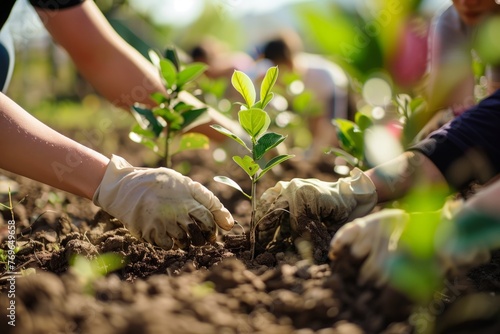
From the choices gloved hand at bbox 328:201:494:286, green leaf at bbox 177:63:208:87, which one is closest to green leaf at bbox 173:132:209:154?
green leaf at bbox 177:63:208:87

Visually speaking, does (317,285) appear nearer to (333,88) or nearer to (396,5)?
(396,5)

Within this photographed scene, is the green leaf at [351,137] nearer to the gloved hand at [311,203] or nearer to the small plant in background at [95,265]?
the gloved hand at [311,203]

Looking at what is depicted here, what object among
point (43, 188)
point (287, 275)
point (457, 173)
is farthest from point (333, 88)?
point (287, 275)

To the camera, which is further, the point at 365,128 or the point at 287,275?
the point at 365,128

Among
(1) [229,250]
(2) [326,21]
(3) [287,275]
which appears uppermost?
(2) [326,21]

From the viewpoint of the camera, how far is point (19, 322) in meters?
1.12

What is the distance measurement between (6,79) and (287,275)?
180 centimetres

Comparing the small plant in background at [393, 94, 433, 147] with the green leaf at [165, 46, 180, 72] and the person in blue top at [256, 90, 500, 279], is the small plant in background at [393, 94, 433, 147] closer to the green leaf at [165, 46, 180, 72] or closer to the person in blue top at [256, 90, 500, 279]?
the person in blue top at [256, 90, 500, 279]

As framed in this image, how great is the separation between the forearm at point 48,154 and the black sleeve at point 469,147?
97 cm

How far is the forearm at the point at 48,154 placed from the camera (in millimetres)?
1750

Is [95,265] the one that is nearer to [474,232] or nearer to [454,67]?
[474,232]

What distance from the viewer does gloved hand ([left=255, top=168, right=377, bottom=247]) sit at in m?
1.73

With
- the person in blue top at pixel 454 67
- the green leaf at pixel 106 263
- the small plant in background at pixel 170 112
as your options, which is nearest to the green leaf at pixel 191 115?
the small plant in background at pixel 170 112

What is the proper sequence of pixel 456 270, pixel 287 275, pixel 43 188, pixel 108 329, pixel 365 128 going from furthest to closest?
1. pixel 43 188
2. pixel 365 128
3. pixel 287 275
4. pixel 456 270
5. pixel 108 329
